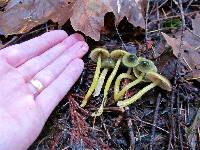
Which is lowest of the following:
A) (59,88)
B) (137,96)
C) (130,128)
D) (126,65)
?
(130,128)

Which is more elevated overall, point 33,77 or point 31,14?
point 31,14

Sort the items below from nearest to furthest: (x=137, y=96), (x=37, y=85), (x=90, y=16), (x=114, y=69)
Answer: (x=37, y=85), (x=137, y=96), (x=114, y=69), (x=90, y=16)

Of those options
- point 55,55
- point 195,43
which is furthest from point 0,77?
point 195,43

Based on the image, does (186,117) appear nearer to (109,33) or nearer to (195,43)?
(195,43)

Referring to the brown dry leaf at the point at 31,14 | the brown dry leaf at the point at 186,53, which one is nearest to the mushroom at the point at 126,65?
the brown dry leaf at the point at 186,53

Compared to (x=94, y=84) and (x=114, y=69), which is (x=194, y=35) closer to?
(x=114, y=69)

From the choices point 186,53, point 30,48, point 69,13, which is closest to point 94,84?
point 30,48

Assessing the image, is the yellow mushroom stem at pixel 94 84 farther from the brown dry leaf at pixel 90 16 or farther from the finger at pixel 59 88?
the brown dry leaf at pixel 90 16
